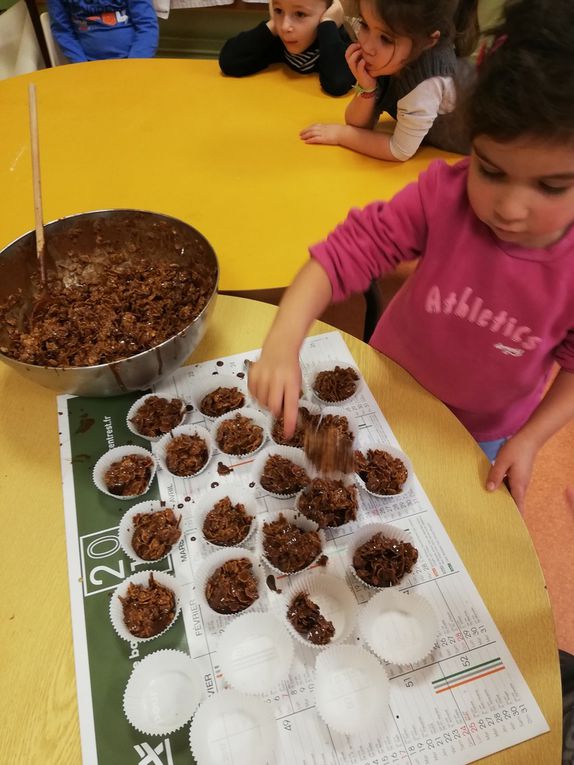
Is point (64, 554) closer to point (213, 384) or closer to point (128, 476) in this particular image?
point (128, 476)

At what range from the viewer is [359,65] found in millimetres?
1503

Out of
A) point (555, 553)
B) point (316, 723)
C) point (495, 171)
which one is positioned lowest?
point (555, 553)

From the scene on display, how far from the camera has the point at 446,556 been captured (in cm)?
89

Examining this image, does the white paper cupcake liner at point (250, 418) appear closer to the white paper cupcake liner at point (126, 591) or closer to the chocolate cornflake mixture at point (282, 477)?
the chocolate cornflake mixture at point (282, 477)

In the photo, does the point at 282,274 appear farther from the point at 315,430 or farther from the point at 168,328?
the point at 315,430

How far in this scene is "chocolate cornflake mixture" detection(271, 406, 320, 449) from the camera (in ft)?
3.43

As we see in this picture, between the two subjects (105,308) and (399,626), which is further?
(105,308)

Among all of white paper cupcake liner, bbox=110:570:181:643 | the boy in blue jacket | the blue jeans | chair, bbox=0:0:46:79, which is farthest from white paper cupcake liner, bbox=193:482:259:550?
the boy in blue jacket

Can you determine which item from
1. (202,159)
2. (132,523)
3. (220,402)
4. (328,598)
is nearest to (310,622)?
(328,598)

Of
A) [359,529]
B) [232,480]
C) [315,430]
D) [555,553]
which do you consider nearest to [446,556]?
[359,529]

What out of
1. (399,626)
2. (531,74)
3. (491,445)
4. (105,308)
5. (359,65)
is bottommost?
(491,445)

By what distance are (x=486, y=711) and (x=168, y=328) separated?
0.90 m

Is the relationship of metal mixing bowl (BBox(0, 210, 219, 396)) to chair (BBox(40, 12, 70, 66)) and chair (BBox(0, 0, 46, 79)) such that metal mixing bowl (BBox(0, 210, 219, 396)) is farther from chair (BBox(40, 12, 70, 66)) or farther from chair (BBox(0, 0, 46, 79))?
chair (BBox(40, 12, 70, 66))

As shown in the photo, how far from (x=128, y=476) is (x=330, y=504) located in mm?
404
